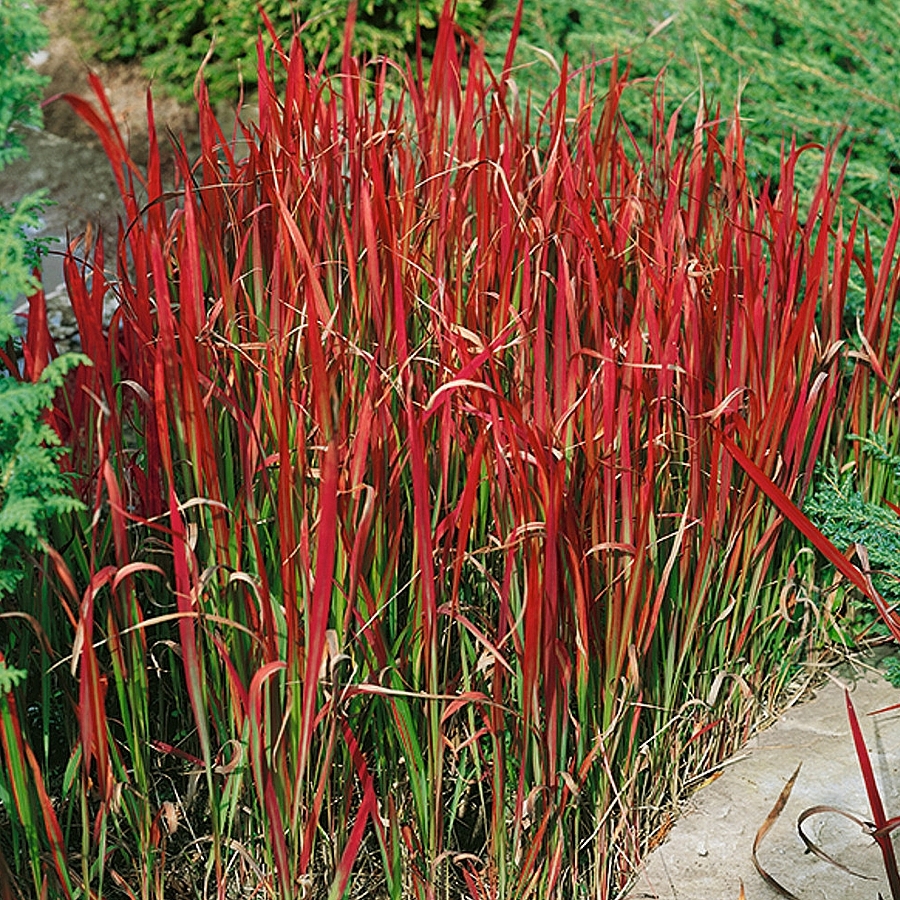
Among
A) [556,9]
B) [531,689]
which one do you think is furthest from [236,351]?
[556,9]

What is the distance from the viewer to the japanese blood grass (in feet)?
4.52

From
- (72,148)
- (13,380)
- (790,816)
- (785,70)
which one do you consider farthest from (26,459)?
(72,148)

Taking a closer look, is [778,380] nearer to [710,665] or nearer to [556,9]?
[710,665]

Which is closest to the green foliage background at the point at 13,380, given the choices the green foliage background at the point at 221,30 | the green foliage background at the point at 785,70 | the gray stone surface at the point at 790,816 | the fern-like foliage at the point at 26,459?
the fern-like foliage at the point at 26,459

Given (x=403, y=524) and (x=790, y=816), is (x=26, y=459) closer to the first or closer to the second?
(x=403, y=524)

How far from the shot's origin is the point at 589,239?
1663mm

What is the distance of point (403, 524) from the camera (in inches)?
65.4

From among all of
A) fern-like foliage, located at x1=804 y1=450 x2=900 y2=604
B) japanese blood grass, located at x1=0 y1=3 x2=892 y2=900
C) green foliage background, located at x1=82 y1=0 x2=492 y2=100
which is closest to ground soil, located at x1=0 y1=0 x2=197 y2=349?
green foliage background, located at x1=82 y1=0 x2=492 y2=100

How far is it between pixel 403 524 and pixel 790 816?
769mm

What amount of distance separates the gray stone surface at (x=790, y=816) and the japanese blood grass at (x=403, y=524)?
2.3 inches

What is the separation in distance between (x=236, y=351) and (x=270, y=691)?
1.46 feet

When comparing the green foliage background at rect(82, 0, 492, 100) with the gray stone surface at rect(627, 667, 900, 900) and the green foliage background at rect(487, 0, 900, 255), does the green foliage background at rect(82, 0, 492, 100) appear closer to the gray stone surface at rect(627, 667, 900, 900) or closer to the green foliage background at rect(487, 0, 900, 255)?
the green foliage background at rect(487, 0, 900, 255)

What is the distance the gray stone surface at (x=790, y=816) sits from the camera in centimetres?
167

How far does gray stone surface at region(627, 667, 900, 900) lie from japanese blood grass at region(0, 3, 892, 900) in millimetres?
58
